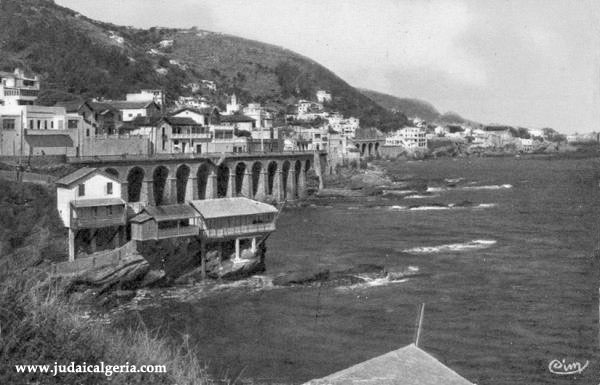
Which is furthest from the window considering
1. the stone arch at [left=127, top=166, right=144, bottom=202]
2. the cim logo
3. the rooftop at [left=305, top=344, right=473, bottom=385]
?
the rooftop at [left=305, top=344, right=473, bottom=385]

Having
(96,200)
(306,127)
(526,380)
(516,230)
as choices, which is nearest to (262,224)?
(96,200)

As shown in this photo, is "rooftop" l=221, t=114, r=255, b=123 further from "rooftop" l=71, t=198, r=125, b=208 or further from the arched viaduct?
"rooftop" l=71, t=198, r=125, b=208

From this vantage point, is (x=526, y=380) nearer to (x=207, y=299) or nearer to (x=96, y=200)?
(x=207, y=299)

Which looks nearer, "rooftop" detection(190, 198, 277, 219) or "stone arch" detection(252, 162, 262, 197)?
"rooftop" detection(190, 198, 277, 219)

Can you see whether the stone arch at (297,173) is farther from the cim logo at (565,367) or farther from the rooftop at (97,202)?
the cim logo at (565,367)

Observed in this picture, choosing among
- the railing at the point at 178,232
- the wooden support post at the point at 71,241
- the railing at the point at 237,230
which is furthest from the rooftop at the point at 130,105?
the railing at the point at 178,232

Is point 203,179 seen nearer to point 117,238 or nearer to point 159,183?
point 159,183
